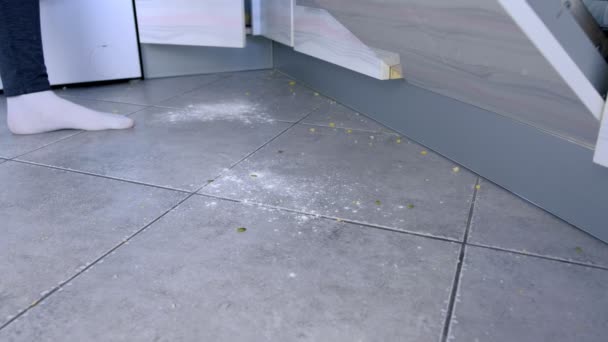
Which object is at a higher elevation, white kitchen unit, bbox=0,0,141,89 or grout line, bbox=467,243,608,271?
white kitchen unit, bbox=0,0,141,89

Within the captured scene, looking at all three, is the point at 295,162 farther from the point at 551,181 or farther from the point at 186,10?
the point at 186,10

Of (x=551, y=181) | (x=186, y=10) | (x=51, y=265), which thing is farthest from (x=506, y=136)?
(x=186, y=10)

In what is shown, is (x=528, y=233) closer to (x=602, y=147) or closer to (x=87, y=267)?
(x=602, y=147)

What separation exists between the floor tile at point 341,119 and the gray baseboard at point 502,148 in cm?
3

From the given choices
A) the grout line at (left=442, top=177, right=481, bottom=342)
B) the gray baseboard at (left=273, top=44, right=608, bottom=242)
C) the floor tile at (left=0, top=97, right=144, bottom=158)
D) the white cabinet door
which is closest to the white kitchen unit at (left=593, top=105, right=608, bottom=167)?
the gray baseboard at (left=273, top=44, right=608, bottom=242)

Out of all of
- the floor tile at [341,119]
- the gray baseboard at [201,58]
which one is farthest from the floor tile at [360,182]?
the gray baseboard at [201,58]

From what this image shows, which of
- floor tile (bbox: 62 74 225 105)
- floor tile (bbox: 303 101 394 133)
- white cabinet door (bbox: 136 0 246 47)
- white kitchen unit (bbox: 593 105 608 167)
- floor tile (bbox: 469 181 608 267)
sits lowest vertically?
floor tile (bbox: 469 181 608 267)

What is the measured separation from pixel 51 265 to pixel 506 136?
1.13 metres

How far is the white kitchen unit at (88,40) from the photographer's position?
2.35 metres

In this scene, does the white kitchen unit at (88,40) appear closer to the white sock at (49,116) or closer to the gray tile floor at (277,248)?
the white sock at (49,116)

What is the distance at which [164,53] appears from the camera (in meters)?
2.68

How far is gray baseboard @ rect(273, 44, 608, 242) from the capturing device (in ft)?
3.52

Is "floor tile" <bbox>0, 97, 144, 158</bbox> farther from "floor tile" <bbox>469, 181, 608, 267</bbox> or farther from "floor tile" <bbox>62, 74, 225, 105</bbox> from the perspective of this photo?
"floor tile" <bbox>469, 181, 608, 267</bbox>

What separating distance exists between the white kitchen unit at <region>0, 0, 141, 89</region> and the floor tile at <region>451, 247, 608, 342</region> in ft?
7.16
